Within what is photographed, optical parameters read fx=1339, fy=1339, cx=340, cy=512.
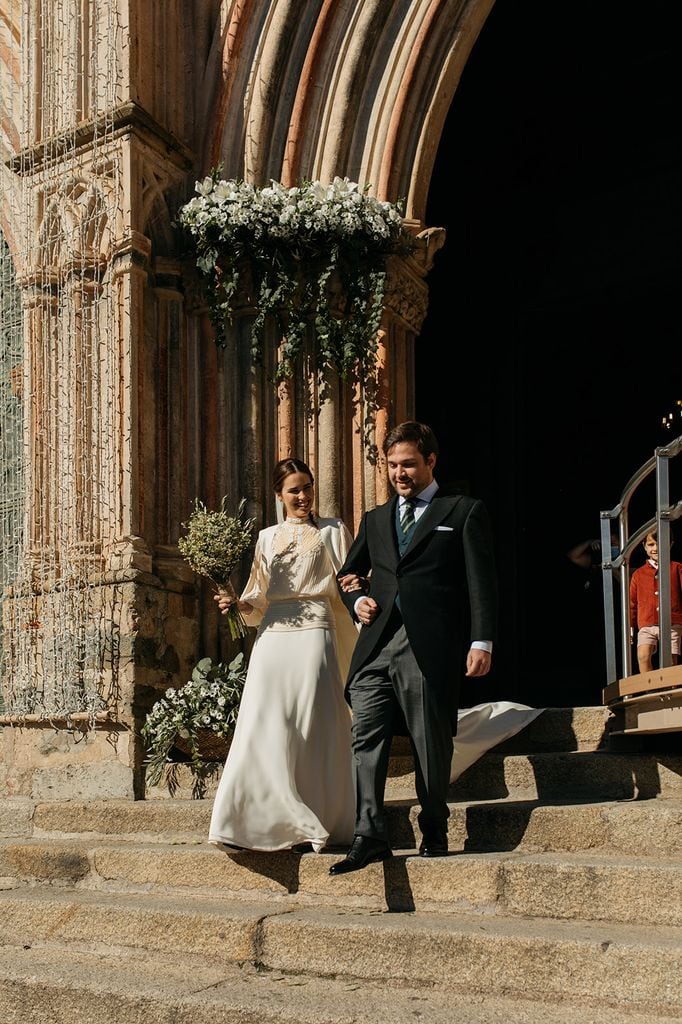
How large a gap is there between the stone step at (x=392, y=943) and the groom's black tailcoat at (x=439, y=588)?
90 centimetres

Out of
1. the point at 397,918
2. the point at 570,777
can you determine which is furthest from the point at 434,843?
the point at 570,777

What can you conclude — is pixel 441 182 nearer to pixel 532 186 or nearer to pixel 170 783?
pixel 532 186

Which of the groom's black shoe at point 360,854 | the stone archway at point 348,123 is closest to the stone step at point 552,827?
the groom's black shoe at point 360,854

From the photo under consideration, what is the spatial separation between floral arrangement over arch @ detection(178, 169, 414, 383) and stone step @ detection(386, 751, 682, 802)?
8.01 ft

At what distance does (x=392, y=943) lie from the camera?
4227mm

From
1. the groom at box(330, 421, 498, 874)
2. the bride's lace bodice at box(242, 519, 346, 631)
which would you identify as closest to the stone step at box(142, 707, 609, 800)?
the bride's lace bodice at box(242, 519, 346, 631)

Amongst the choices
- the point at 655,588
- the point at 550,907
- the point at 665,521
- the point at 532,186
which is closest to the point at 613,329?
the point at 532,186

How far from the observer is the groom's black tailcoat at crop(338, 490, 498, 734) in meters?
4.89

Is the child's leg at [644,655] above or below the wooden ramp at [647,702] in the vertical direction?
above

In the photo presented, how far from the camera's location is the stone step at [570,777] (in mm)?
5363

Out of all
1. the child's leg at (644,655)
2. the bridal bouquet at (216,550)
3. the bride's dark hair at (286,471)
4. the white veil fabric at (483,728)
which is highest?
the bride's dark hair at (286,471)

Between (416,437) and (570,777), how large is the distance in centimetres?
163

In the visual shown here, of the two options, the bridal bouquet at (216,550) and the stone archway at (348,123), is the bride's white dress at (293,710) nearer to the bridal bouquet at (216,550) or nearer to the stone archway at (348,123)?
the bridal bouquet at (216,550)

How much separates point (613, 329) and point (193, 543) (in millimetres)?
5643
